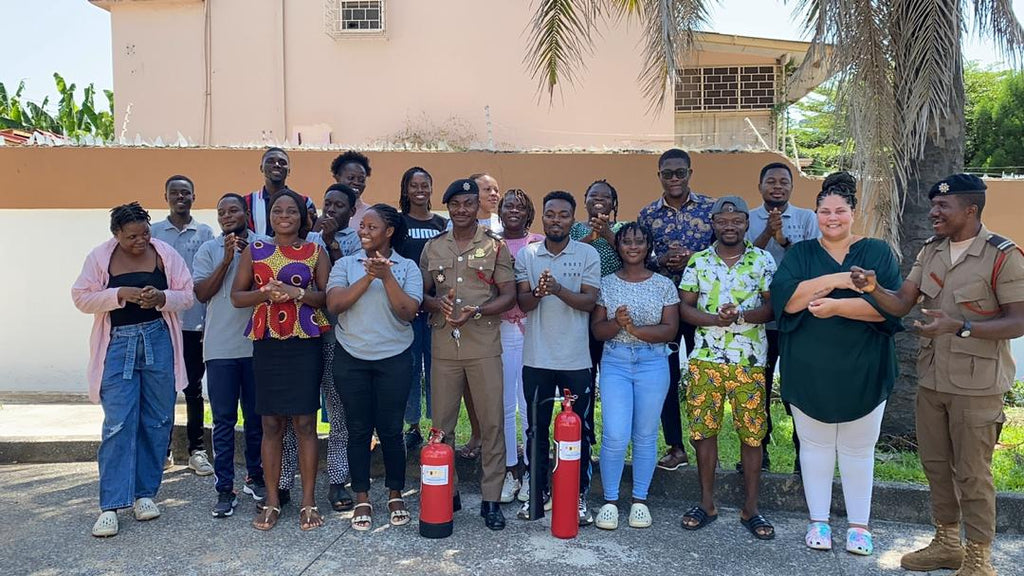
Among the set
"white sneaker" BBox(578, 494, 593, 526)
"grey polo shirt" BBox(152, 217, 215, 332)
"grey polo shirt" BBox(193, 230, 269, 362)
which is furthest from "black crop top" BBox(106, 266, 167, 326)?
"white sneaker" BBox(578, 494, 593, 526)

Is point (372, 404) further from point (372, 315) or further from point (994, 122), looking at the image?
point (994, 122)

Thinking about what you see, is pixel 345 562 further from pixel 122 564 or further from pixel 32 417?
pixel 32 417

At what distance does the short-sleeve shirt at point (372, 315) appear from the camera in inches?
168

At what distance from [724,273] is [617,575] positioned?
1.71 meters

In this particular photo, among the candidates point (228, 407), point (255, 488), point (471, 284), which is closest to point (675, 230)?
point (471, 284)

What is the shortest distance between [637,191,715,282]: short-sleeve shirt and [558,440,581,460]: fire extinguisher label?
1.27m

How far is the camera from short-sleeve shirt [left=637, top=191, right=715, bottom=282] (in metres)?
4.86

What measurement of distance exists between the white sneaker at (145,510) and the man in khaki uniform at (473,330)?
5.75 feet

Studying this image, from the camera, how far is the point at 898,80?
16.8 feet

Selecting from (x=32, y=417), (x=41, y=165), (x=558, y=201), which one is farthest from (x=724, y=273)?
(x=41, y=165)

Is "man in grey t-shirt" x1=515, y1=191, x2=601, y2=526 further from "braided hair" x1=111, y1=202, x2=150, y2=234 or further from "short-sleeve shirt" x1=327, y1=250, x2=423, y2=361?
"braided hair" x1=111, y1=202, x2=150, y2=234

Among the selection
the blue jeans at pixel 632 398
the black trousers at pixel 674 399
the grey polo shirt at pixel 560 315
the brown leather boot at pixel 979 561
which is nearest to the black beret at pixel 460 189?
the grey polo shirt at pixel 560 315

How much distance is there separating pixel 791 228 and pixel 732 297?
868 millimetres

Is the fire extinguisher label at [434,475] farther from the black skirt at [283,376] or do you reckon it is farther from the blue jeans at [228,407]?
the blue jeans at [228,407]
